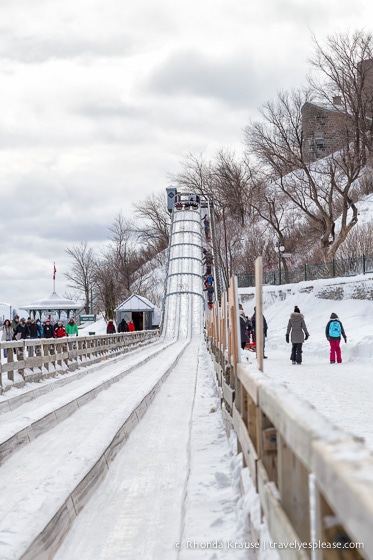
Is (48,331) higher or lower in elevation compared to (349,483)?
→ lower

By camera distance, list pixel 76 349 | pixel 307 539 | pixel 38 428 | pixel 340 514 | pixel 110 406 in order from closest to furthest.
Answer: pixel 340 514 → pixel 307 539 → pixel 38 428 → pixel 110 406 → pixel 76 349

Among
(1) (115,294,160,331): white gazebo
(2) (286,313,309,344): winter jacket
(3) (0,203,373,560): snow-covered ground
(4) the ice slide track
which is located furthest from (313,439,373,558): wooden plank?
(1) (115,294,160,331): white gazebo

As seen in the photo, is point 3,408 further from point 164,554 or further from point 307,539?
point 307,539

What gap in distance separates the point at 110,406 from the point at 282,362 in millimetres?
12976

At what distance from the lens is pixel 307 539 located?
226cm

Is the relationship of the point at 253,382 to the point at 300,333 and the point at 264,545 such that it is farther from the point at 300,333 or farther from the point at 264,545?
the point at 300,333

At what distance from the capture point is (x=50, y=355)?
52.6 ft

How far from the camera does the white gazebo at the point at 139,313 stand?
51.0m

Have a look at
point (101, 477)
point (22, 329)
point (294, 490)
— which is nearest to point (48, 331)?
point (22, 329)

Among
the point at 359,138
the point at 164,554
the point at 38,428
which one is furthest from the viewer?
the point at 359,138

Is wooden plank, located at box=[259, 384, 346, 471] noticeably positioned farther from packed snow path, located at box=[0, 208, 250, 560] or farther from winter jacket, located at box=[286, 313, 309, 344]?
winter jacket, located at box=[286, 313, 309, 344]

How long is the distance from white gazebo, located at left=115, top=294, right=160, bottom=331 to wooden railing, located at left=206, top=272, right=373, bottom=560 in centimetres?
4678

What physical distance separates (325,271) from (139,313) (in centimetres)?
1806

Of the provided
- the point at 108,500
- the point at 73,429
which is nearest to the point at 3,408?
the point at 73,429
